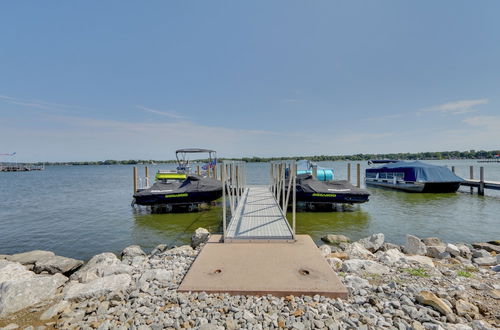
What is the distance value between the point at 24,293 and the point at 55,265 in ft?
8.46

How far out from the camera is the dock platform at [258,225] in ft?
17.4

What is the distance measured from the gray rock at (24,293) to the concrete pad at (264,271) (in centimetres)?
209

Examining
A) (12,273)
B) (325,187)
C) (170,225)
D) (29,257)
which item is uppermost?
(325,187)

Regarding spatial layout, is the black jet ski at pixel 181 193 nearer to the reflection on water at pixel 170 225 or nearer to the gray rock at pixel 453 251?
the reflection on water at pixel 170 225

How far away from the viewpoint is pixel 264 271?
150 inches

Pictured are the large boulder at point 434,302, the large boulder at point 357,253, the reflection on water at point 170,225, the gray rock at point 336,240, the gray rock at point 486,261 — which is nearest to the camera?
the large boulder at point 434,302

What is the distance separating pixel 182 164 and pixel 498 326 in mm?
18945

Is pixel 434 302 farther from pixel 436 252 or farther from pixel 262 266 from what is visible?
pixel 436 252

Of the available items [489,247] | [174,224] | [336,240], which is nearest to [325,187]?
[336,240]

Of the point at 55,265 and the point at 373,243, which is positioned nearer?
the point at 55,265

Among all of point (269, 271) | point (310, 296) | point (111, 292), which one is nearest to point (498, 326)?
point (310, 296)

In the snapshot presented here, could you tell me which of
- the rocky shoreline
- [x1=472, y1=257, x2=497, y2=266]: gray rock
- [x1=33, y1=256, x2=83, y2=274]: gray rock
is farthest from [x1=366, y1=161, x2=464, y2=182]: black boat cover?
[x1=33, y1=256, x2=83, y2=274]: gray rock

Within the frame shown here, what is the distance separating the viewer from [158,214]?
481 inches

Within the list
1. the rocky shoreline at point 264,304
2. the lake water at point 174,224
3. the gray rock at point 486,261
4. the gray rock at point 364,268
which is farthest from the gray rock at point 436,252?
the gray rock at point 364,268
